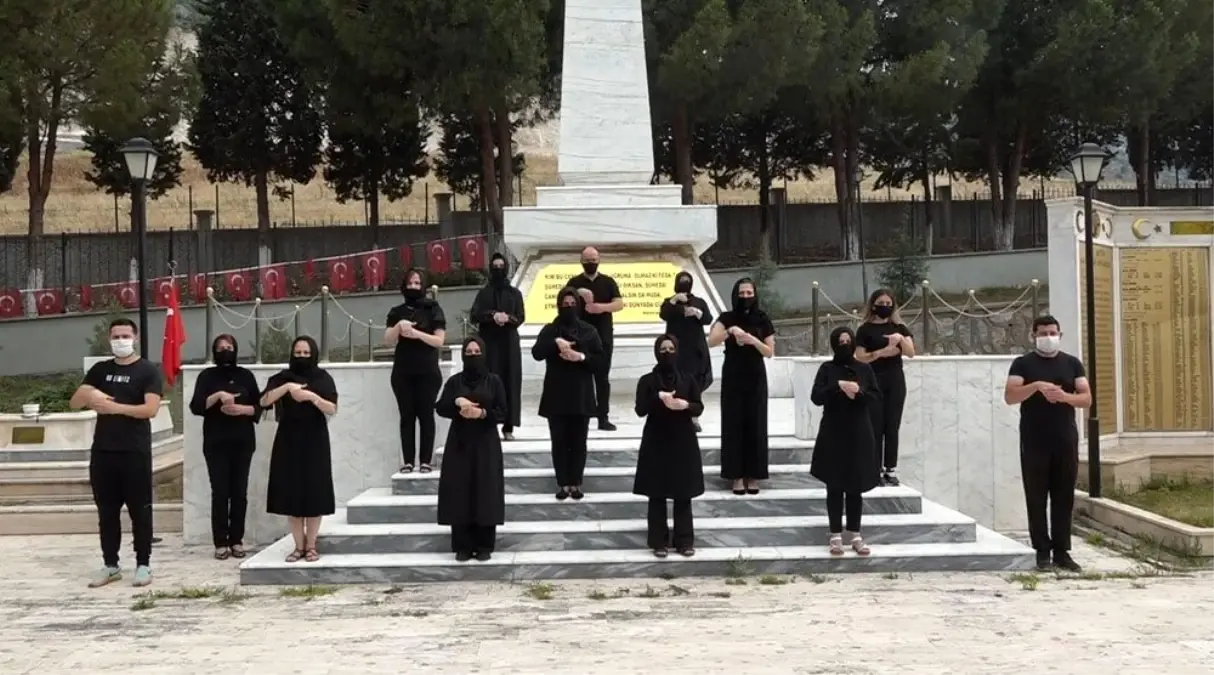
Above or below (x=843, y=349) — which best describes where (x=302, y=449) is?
below

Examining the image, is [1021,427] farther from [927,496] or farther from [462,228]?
[462,228]

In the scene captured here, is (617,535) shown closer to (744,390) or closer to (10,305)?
(744,390)

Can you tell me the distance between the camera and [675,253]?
1280 cm

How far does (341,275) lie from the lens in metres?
25.6

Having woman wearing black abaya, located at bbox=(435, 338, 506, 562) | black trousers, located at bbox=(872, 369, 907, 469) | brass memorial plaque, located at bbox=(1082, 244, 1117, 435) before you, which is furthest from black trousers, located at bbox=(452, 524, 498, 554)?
brass memorial plaque, located at bbox=(1082, 244, 1117, 435)

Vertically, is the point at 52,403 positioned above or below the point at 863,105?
below

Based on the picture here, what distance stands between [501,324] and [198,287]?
16853 mm

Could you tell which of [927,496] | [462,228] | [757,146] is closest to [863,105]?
[757,146]

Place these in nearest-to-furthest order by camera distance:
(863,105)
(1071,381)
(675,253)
Result: (1071,381) → (675,253) → (863,105)

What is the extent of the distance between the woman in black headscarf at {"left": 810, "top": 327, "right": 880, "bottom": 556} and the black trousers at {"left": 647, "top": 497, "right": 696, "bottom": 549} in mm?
807

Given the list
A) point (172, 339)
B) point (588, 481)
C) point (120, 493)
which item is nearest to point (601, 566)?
point (588, 481)

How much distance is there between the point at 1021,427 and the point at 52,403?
13.6m

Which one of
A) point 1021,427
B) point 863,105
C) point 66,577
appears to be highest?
point 863,105

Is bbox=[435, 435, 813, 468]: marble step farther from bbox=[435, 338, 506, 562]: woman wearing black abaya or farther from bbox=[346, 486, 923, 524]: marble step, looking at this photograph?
bbox=[435, 338, 506, 562]: woman wearing black abaya
